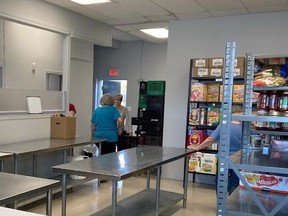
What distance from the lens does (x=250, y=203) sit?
2061 mm

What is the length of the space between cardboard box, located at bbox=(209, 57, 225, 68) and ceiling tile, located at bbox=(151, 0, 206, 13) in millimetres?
776

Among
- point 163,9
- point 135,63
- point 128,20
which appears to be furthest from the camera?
point 135,63

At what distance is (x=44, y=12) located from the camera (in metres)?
4.61

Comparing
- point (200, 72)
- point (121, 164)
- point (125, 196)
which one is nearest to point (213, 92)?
point (200, 72)

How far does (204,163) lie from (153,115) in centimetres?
156

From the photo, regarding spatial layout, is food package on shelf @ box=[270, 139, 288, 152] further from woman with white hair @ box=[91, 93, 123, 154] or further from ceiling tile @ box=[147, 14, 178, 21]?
ceiling tile @ box=[147, 14, 178, 21]

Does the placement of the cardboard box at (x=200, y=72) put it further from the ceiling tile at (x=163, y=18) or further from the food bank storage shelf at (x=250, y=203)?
the food bank storage shelf at (x=250, y=203)

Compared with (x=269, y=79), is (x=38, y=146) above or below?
below

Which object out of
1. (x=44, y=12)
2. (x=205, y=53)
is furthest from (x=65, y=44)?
(x=205, y=53)

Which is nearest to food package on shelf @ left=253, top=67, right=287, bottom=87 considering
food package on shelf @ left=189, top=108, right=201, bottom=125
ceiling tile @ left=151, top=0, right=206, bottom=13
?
ceiling tile @ left=151, top=0, right=206, bottom=13

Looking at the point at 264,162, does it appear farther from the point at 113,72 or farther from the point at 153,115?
the point at 113,72

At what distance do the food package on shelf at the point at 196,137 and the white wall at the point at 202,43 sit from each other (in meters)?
0.43

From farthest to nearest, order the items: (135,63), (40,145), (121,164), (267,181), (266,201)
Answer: (135,63)
(40,145)
(121,164)
(267,181)
(266,201)

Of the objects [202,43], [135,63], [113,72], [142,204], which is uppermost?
[202,43]
